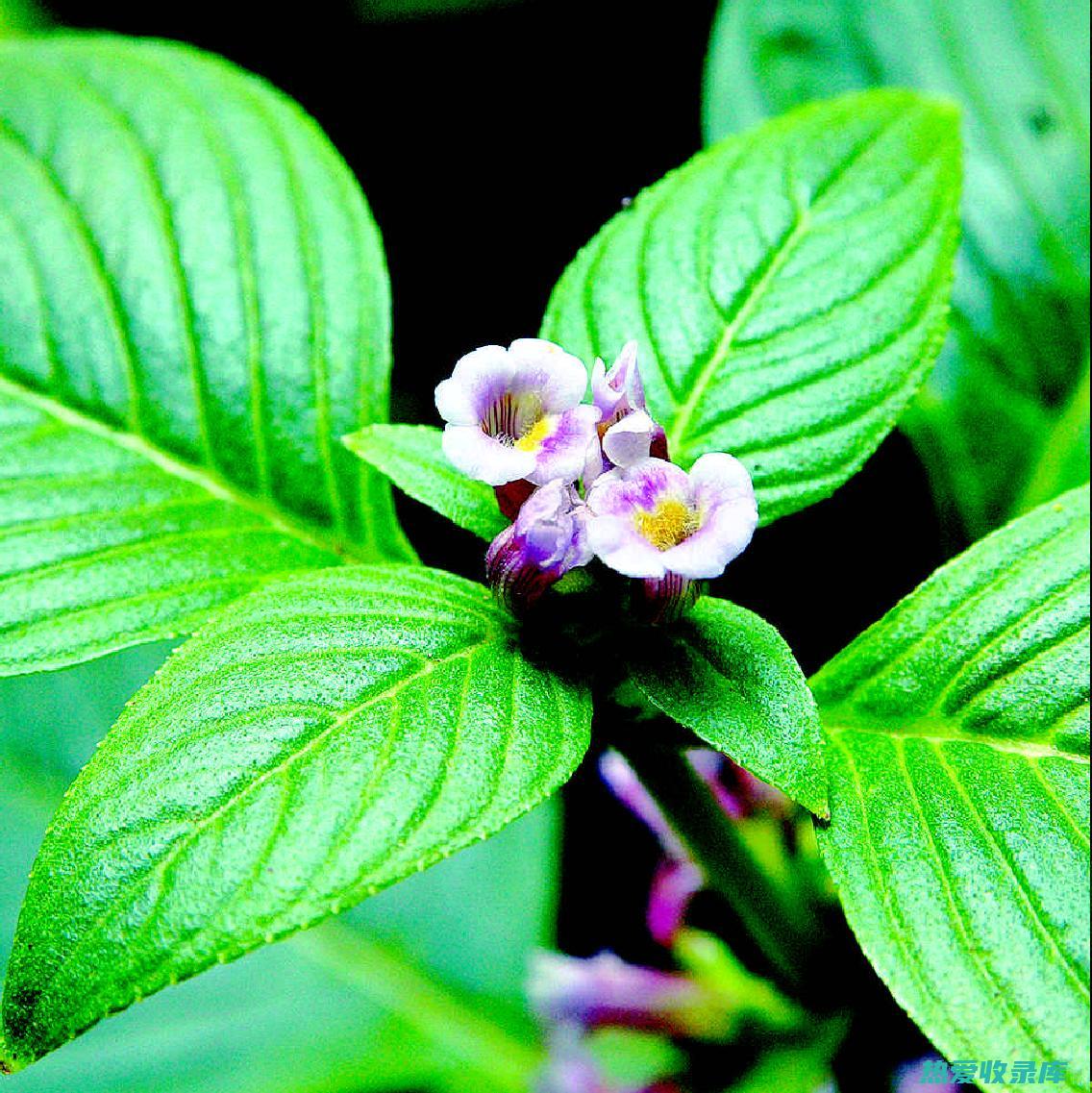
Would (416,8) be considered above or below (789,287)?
above

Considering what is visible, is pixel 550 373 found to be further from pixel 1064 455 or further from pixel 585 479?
pixel 1064 455

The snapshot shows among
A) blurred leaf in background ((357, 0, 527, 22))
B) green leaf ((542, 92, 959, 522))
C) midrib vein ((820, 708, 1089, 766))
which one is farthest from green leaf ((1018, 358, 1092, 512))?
blurred leaf in background ((357, 0, 527, 22))

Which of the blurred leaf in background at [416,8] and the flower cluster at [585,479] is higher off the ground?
the blurred leaf in background at [416,8]

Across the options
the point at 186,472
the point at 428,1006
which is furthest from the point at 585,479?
the point at 428,1006

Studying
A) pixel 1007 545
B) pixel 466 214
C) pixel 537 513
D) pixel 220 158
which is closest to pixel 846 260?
pixel 1007 545

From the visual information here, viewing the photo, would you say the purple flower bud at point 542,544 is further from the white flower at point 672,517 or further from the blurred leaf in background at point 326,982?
the blurred leaf in background at point 326,982

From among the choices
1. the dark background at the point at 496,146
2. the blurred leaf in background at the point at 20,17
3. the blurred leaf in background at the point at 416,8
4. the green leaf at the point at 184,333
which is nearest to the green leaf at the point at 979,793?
the green leaf at the point at 184,333

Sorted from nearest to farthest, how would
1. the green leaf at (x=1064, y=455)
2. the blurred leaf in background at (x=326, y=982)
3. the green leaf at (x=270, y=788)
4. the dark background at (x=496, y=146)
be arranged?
the green leaf at (x=270, y=788), the green leaf at (x=1064, y=455), the blurred leaf in background at (x=326, y=982), the dark background at (x=496, y=146)
